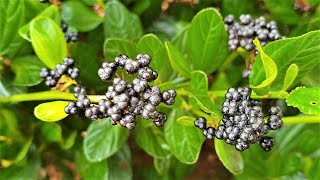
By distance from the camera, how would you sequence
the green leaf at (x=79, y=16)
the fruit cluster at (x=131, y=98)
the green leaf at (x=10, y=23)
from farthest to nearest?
the green leaf at (x=79, y=16) < the green leaf at (x=10, y=23) < the fruit cluster at (x=131, y=98)

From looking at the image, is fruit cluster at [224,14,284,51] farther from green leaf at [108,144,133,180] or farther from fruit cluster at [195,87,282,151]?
green leaf at [108,144,133,180]

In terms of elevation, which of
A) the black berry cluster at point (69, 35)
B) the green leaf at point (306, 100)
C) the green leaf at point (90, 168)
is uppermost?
the green leaf at point (306, 100)

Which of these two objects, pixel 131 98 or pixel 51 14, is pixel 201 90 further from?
pixel 51 14

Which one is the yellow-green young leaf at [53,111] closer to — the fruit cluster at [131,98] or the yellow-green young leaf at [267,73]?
the fruit cluster at [131,98]

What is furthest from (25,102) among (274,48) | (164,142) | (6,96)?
(274,48)

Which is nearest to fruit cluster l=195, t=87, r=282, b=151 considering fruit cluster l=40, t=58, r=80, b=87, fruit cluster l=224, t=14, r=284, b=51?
fruit cluster l=224, t=14, r=284, b=51

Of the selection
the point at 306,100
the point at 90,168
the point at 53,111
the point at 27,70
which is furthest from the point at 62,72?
the point at 306,100

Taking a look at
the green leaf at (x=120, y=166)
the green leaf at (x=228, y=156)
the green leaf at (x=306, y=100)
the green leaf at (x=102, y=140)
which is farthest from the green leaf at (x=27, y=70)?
the green leaf at (x=306, y=100)
